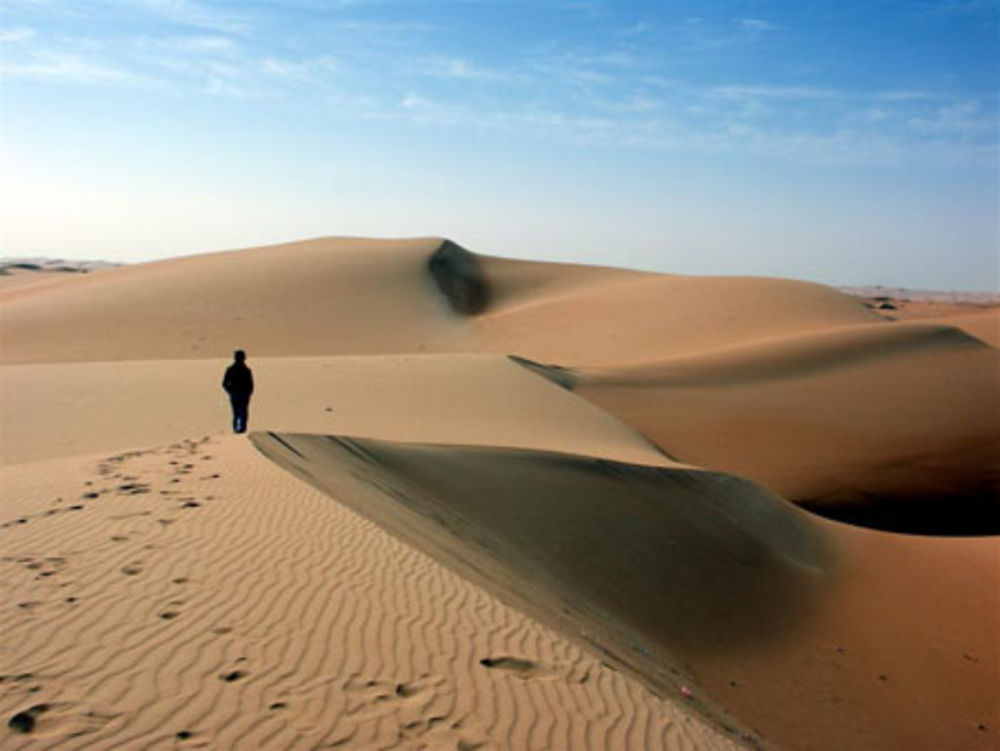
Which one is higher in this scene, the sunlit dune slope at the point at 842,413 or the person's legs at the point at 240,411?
the person's legs at the point at 240,411

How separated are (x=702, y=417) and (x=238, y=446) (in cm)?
1480

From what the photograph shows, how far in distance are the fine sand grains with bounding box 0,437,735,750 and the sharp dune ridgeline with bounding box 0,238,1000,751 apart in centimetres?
2

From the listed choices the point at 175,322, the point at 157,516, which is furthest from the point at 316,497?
the point at 175,322

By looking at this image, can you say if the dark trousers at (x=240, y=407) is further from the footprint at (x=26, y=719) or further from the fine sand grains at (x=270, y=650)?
the footprint at (x=26, y=719)

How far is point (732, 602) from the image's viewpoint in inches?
430

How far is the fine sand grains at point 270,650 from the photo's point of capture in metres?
4.13

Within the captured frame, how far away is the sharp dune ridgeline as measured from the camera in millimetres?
4574

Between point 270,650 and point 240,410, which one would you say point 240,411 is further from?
point 270,650

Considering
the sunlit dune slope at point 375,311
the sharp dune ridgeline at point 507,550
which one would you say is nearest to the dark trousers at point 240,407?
the sharp dune ridgeline at point 507,550

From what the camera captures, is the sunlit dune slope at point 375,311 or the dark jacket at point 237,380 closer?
the dark jacket at point 237,380

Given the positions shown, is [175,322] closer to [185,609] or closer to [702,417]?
[702,417]

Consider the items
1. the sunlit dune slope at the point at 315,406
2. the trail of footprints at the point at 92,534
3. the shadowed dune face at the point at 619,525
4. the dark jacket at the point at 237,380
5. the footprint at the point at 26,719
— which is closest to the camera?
the footprint at the point at 26,719

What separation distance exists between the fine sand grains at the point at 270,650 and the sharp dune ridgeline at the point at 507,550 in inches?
0.9

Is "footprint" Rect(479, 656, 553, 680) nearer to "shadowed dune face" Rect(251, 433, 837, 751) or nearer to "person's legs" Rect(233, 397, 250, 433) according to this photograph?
"shadowed dune face" Rect(251, 433, 837, 751)
